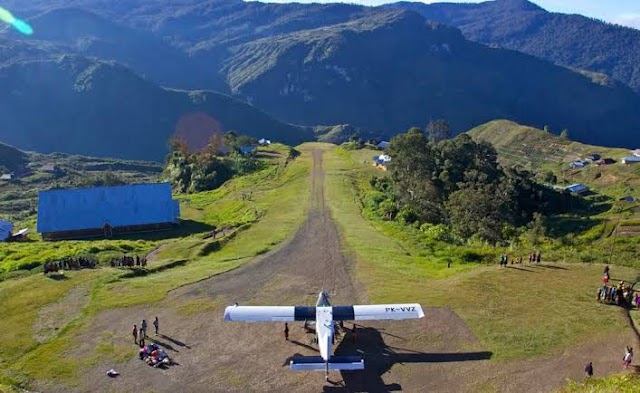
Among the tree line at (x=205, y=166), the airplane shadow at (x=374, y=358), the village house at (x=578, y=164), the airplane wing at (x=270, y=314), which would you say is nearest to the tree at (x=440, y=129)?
the tree line at (x=205, y=166)

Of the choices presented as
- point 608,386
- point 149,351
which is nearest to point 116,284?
point 149,351

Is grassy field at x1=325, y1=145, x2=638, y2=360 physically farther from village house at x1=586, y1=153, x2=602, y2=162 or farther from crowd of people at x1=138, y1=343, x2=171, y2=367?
village house at x1=586, y1=153, x2=602, y2=162

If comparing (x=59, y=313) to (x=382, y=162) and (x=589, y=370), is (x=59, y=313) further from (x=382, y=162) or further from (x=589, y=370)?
(x=382, y=162)

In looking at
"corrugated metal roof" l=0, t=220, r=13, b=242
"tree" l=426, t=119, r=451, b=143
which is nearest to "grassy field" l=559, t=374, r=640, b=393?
"corrugated metal roof" l=0, t=220, r=13, b=242

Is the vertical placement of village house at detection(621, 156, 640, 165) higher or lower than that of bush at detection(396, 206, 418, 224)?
higher

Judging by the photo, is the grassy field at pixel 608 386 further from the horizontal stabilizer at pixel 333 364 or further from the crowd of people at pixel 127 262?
the crowd of people at pixel 127 262

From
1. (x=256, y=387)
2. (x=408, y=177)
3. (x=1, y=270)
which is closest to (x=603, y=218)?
(x=408, y=177)

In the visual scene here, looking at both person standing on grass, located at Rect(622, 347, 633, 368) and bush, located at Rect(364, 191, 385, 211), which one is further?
bush, located at Rect(364, 191, 385, 211)
